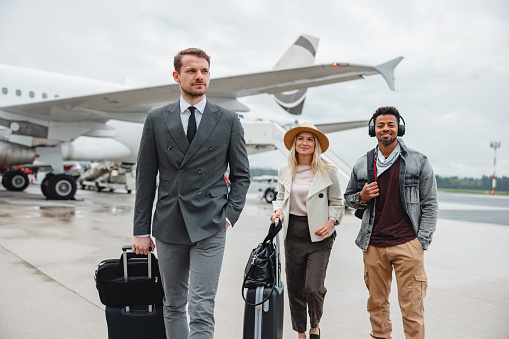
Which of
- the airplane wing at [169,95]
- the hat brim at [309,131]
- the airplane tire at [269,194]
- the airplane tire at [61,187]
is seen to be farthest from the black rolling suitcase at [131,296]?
the airplane tire at [269,194]

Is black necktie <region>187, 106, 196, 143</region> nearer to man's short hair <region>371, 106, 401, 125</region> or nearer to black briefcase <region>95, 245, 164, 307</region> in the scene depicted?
black briefcase <region>95, 245, 164, 307</region>

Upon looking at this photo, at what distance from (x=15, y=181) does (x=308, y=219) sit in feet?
55.1

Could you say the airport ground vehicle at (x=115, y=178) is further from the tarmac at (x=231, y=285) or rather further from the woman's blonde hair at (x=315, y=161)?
the woman's blonde hair at (x=315, y=161)

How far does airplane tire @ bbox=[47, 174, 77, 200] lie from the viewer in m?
12.2

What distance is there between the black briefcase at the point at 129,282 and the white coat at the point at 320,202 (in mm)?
1042

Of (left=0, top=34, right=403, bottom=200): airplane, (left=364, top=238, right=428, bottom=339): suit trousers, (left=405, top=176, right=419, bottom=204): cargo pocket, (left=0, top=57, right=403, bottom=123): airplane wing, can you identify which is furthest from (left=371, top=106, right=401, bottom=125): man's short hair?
(left=0, top=34, right=403, bottom=200): airplane

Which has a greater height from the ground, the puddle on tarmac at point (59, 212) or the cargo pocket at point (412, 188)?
the cargo pocket at point (412, 188)

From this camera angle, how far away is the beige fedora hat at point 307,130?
113 inches

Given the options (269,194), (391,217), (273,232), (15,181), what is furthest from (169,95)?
(15,181)

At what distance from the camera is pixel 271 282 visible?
2.30 metres

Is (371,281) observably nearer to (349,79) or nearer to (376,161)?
(376,161)

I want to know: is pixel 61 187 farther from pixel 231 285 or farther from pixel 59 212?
pixel 231 285

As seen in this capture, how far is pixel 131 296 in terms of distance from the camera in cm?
210

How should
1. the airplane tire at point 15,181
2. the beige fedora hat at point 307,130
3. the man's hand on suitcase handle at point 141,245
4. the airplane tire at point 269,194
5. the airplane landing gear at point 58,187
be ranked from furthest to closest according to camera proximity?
the airplane tire at point 15,181
the airplane tire at point 269,194
the airplane landing gear at point 58,187
the beige fedora hat at point 307,130
the man's hand on suitcase handle at point 141,245
